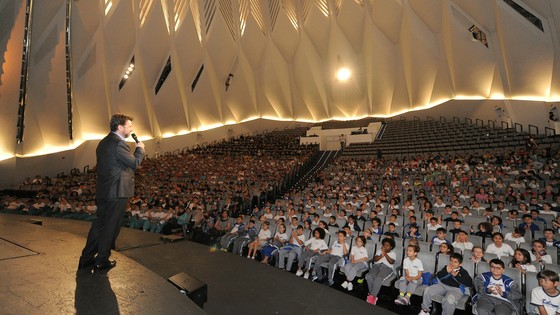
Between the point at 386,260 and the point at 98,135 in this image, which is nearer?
the point at 386,260

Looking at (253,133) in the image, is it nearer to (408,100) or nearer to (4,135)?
(408,100)

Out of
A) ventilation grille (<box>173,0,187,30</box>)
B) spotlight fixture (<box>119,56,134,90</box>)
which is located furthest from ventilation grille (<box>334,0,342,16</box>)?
spotlight fixture (<box>119,56,134,90</box>)

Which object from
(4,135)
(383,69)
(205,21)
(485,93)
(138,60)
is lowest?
(4,135)

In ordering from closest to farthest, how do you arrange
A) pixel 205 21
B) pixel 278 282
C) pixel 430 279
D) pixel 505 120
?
pixel 278 282 → pixel 430 279 → pixel 505 120 → pixel 205 21

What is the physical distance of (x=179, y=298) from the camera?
2.06 m

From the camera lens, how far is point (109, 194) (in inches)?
104

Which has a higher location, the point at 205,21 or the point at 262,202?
the point at 205,21

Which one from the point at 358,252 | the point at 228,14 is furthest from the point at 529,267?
the point at 228,14

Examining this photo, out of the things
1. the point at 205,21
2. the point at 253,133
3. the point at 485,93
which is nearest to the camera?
the point at 485,93

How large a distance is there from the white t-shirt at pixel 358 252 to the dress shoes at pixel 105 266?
4.09m

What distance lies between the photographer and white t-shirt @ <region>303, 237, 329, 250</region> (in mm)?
6046

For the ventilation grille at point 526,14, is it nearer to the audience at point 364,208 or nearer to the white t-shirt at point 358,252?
the audience at point 364,208

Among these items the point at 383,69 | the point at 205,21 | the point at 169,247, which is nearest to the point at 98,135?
the point at 205,21

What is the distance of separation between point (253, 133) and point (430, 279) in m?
28.8
